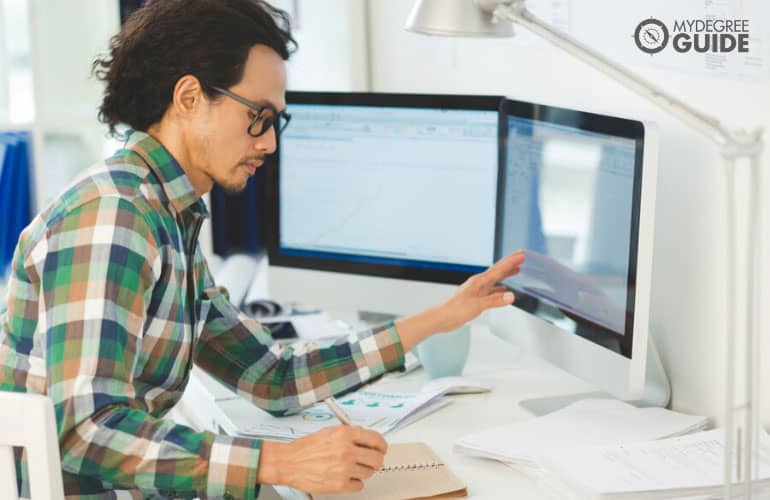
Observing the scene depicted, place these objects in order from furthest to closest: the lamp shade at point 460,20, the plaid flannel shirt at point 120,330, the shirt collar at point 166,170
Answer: the shirt collar at point 166,170 < the lamp shade at point 460,20 < the plaid flannel shirt at point 120,330

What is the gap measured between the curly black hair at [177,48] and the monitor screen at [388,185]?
413 millimetres

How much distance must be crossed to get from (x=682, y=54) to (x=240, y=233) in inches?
60.0

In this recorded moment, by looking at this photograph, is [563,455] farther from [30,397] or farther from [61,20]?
[61,20]

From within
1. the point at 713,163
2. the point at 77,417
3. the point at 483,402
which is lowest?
the point at 483,402

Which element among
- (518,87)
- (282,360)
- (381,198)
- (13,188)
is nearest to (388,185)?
(381,198)

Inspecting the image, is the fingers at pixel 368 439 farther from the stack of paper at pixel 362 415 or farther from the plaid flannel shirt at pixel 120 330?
the stack of paper at pixel 362 415

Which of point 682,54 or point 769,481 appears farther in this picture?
point 682,54

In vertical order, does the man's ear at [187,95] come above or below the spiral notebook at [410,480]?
above

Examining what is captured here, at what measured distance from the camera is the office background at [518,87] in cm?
156

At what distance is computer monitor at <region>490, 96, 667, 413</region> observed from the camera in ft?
4.76

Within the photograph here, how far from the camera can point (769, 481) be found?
1.29m

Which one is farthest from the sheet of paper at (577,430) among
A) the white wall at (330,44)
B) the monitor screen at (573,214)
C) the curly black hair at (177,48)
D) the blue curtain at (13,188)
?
the blue curtain at (13,188)

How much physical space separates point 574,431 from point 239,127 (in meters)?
0.61

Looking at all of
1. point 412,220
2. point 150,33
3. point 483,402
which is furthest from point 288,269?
point 150,33
